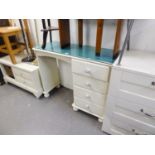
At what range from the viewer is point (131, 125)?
1.02m

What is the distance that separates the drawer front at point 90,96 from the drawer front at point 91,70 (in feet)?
0.76

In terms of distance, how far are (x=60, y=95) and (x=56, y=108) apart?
0.29 metres

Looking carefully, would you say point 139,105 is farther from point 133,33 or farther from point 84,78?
point 133,33

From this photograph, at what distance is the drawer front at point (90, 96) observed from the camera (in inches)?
46.6

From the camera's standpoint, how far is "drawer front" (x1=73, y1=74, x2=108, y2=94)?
108cm

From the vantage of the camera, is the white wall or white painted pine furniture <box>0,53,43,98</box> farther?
white painted pine furniture <box>0,53,43,98</box>

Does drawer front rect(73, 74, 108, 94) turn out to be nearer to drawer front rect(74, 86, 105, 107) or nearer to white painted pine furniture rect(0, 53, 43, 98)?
drawer front rect(74, 86, 105, 107)

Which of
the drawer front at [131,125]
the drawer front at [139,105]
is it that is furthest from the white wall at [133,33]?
the drawer front at [131,125]

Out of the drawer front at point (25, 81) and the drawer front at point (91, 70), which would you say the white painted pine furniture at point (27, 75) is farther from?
the drawer front at point (91, 70)

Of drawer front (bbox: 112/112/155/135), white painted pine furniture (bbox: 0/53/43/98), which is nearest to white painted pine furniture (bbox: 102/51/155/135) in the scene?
drawer front (bbox: 112/112/155/135)

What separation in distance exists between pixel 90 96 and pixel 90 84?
171 millimetres

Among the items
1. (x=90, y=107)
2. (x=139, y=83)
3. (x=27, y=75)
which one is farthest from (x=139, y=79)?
(x=27, y=75)

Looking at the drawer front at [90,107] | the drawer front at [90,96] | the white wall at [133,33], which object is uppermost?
the white wall at [133,33]

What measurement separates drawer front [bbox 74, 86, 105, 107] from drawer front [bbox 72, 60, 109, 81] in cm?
23
